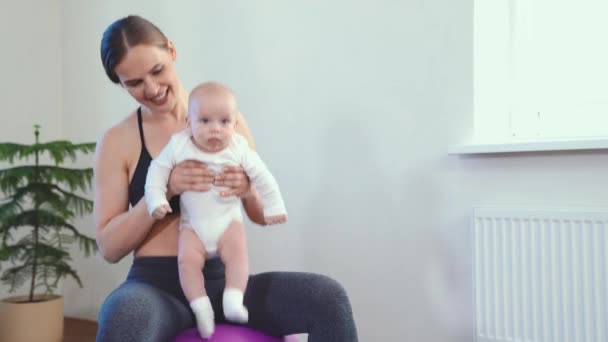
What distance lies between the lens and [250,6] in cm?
229

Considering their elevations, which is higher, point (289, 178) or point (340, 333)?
point (289, 178)

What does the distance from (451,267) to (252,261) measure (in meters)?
0.87

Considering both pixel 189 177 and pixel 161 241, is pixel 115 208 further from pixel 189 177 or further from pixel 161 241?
pixel 189 177

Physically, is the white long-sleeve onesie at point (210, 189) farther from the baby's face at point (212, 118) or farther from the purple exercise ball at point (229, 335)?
the purple exercise ball at point (229, 335)

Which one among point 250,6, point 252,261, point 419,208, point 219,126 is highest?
point 250,6

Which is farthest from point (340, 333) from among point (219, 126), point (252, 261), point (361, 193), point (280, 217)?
point (252, 261)

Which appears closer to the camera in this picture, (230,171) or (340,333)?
(340,333)

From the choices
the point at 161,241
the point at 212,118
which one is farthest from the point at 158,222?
the point at 212,118

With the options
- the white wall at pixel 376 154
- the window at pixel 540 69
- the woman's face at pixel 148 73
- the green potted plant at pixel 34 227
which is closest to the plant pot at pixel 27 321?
the green potted plant at pixel 34 227

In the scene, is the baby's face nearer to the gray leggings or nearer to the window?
the gray leggings

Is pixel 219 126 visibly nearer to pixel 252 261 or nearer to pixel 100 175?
pixel 100 175

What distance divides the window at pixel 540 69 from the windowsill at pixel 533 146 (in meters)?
0.08

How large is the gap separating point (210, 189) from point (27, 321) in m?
1.59

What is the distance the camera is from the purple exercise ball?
1.11m
